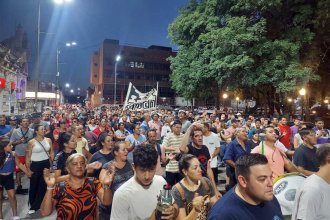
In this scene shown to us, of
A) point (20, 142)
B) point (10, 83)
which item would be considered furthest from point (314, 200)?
point (10, 83)

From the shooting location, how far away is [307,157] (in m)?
5.75

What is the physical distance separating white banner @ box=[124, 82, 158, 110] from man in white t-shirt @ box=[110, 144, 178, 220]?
1442 cm

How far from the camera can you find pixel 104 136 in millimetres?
5965

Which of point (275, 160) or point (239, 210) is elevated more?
point (239, 210)

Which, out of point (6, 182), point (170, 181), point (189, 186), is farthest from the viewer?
point (170, 181)

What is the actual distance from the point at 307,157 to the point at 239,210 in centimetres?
387

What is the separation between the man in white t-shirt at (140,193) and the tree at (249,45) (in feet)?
55.3

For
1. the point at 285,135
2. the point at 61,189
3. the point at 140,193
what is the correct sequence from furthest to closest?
1. the point at 285,135
2. the point at 61,189
3. the point at 140,193

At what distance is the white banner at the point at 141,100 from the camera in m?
18.0

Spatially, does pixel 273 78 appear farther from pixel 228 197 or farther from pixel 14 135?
pixel 228 197

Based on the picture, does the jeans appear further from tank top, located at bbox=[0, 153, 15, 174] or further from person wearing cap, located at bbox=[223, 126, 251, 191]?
person wearing cap, located at bbox=[223, 126, 251, 191]

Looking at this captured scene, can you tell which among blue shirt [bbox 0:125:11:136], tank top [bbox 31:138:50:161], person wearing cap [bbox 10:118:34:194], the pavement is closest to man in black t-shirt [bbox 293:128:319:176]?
the pavement

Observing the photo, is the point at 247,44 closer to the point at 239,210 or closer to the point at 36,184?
the point at 36,184

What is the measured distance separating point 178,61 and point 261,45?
26.4ft
